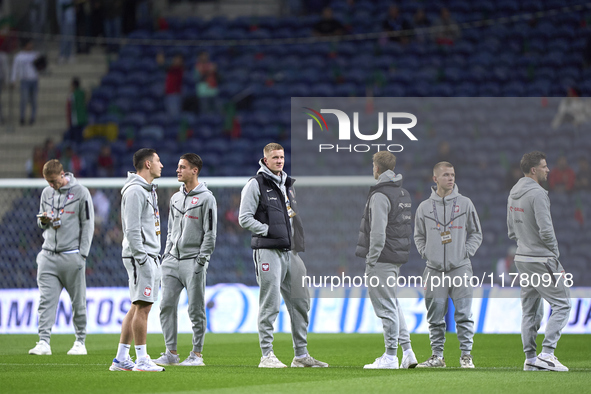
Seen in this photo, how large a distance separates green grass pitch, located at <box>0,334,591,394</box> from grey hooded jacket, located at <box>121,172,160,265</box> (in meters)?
1.12

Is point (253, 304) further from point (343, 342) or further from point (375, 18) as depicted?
point (375, 18)

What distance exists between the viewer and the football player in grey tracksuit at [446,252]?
9.09m

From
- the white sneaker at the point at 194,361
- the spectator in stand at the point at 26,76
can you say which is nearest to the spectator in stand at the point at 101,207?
the spectator in stand at the point at 26,76

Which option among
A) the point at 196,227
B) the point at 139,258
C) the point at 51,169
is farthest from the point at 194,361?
the point at 51,169

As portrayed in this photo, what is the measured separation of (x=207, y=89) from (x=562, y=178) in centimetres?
1114

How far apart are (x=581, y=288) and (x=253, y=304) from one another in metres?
5.07

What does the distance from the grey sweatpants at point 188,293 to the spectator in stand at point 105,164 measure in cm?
1004

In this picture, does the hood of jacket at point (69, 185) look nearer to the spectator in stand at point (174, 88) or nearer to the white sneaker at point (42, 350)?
the white sneaker at point (42, 350)

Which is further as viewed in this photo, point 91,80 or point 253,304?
point 91,80

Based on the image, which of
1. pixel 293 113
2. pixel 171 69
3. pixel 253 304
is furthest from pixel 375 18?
pixel 293 113

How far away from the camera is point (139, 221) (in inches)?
319

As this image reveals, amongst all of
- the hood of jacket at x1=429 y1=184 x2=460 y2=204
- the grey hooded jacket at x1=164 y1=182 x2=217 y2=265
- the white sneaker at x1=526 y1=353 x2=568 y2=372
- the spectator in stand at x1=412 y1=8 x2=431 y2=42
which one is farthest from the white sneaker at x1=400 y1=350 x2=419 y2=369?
the spectator in stand at x1=412 y1=8 x2=431 y2=42

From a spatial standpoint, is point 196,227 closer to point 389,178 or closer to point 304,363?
point 304,363

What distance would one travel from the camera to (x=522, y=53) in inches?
802
